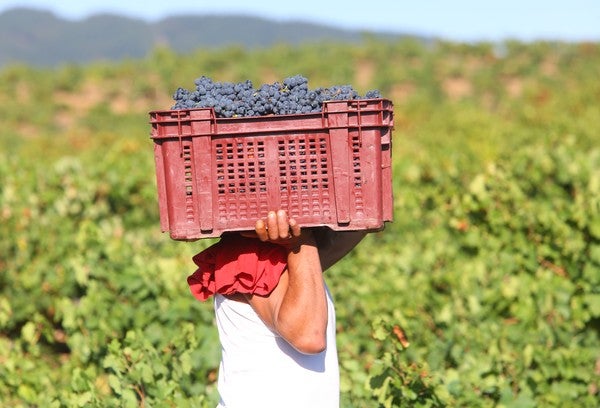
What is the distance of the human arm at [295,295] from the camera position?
2.34 meters

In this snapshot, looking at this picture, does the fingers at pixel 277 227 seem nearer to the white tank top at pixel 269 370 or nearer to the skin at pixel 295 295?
the skin at pixel 295 295

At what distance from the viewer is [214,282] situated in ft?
8.36

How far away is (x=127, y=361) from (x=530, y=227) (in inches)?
109

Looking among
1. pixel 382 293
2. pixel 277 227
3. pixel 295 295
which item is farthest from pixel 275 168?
pixel 382 293

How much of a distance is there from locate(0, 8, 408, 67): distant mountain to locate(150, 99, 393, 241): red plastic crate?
87818 mm

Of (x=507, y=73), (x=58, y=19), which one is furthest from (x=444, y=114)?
(x=58, y=19)

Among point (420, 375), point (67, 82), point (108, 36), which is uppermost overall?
point (108, 36)

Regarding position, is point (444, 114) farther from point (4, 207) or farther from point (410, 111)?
point (4, 207)

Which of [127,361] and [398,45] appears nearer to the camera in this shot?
[127,361]

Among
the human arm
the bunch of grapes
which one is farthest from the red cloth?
the bunch of grapes

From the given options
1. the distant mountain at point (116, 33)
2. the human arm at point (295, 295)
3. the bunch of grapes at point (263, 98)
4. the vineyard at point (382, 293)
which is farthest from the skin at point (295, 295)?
the distant mountain at point (116, 33)

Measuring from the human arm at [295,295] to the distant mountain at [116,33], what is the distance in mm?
87899

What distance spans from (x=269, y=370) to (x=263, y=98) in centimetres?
64

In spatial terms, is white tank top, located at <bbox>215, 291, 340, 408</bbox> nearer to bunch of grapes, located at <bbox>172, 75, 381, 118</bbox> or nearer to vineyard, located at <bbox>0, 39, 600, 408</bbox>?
bunch of grapes, located at <bbox>172, 75, 381, 118</bbox>
